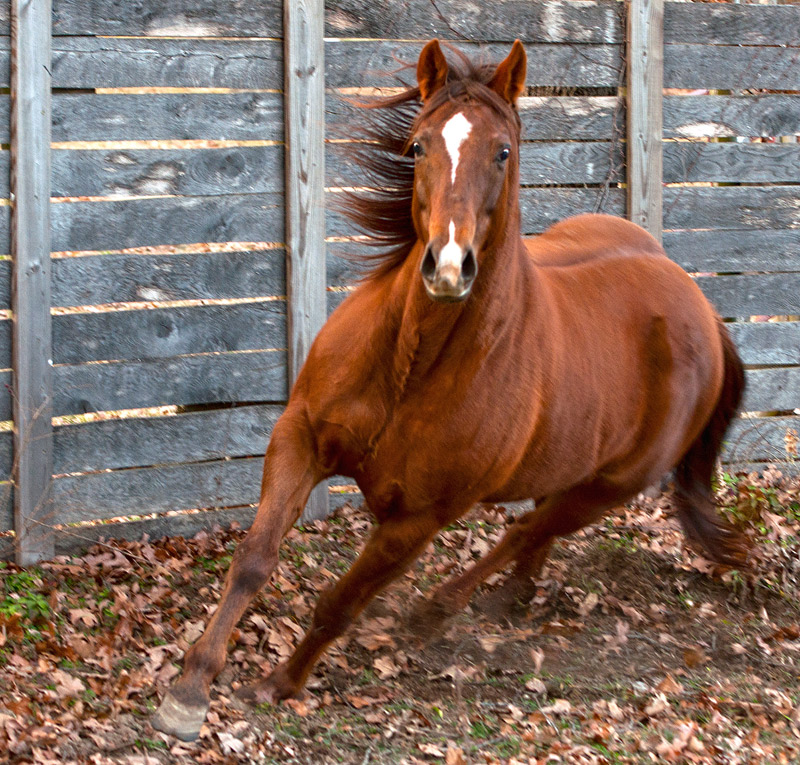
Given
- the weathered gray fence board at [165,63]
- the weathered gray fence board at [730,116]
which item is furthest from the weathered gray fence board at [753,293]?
the weathered gray fence board at [165,63]

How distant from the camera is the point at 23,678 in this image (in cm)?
387

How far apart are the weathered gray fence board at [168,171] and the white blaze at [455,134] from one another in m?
2.39

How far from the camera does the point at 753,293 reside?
675cm

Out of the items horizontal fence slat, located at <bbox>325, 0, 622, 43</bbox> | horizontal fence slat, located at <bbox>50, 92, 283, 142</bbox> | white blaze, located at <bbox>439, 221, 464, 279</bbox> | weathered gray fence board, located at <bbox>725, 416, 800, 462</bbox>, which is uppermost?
horizontal fence slat, located at <bbox>325, 0, 622, 43</bbox>

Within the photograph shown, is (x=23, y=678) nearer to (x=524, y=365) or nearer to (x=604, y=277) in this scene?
(x=524, y=365)

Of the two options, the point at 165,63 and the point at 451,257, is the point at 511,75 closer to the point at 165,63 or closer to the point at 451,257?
the point at 451,257

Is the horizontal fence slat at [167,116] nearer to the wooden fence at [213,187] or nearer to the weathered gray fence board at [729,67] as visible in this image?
the wooden fence at [213,187]

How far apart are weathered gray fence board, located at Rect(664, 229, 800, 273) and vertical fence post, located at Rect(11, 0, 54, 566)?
3.82 m

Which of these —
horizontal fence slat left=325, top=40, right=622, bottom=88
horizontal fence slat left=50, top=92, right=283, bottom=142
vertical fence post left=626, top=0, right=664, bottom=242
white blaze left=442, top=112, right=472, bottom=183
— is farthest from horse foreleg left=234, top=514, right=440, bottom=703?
vertical fence post left=626, top=0, right=664, bottom=242

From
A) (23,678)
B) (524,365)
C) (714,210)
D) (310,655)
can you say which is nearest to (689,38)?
(714,210)

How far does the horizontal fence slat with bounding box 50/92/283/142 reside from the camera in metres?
5.05

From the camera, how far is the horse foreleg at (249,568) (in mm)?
3434

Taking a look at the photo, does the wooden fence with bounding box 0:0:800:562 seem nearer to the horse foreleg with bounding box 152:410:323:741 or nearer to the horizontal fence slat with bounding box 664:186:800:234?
the horizontal fence slat with bounding box 664:186:800:234

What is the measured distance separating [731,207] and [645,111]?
2.94ft
